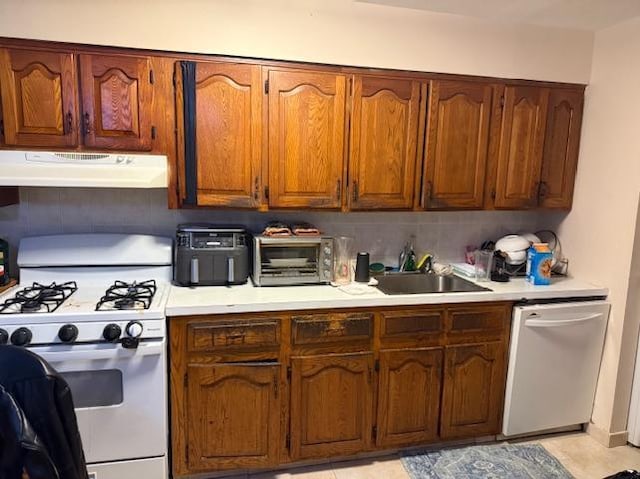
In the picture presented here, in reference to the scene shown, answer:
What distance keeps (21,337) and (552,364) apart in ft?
8.45

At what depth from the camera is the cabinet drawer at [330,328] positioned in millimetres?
2064

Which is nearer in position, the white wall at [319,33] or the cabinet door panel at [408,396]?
the white wall at [319,33]

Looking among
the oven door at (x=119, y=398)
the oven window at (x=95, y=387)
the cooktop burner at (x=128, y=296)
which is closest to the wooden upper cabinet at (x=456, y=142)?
the cooktop burner at (x=128, y=296)

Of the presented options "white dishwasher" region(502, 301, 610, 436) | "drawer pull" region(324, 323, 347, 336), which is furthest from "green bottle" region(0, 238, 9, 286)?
"white dishwasher" region(502, 301, 610, 436)

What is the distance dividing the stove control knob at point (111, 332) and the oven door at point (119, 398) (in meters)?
0.05

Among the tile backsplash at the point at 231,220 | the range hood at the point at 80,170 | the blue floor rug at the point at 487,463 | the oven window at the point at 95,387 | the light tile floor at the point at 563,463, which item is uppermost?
the range hood at the point at 80,170

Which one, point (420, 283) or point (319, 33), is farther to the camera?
point (420, 283)

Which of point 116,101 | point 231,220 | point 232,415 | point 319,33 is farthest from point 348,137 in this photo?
point 232,415

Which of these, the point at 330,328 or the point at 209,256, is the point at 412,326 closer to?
the point at 330,328

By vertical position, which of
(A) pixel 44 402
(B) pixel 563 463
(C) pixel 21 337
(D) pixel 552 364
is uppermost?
(A) pixel 44 402

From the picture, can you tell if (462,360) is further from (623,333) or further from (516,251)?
(623,333)

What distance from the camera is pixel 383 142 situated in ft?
7.58

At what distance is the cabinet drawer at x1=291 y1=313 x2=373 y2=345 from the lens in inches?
81.3

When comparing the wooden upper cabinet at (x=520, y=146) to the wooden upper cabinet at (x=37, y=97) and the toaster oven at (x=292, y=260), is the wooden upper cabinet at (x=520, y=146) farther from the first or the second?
the wooden upper cabinet at (x=37, y=97)
